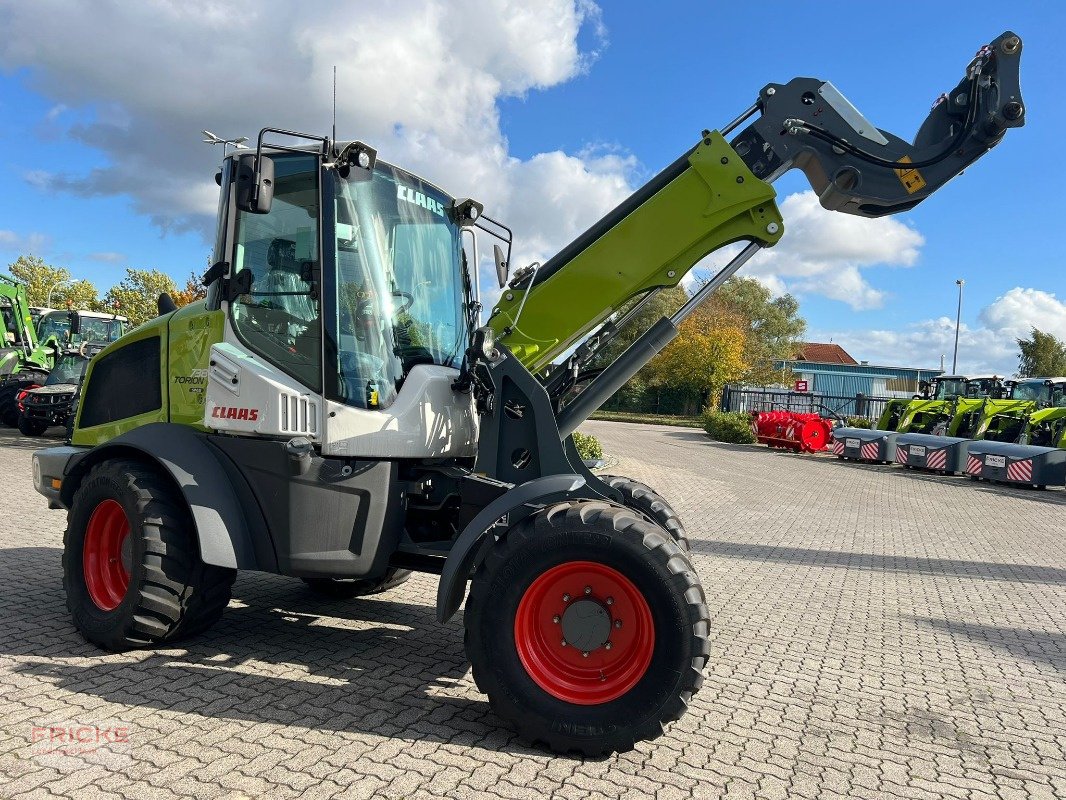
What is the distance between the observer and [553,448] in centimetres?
427

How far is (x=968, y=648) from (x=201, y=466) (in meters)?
5.44

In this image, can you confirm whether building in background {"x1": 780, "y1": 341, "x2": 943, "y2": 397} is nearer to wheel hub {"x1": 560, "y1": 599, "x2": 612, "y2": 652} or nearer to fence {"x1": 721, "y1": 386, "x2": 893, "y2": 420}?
fence {"x1": 721, "y1": 386, "x2": 893, "y2": 420}

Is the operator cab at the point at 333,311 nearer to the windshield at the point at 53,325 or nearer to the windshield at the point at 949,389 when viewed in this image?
the windshield at the point at 53,325

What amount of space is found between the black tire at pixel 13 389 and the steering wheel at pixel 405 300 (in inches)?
691

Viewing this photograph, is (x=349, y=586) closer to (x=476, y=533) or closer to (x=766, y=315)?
(x=476, y=533)

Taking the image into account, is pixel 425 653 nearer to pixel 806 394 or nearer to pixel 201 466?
pixel 201 466

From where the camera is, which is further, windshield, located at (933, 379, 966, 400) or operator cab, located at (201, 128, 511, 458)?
windshield, located at (933, 379, 966, 400)

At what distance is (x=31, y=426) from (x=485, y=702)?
17056 mm

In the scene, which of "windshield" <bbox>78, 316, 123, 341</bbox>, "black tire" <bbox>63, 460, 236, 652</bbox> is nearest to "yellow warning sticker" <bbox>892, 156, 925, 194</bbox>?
"black tire" <bbox>63, 460, 236, 652</bbox>

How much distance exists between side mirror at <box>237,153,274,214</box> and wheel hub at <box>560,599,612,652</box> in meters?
2.52

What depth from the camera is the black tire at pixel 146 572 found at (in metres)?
4.46

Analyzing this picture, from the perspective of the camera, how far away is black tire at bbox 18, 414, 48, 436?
1712cm

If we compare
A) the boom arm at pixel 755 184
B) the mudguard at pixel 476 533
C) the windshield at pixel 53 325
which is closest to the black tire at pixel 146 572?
the mudguard at pixel 476 533

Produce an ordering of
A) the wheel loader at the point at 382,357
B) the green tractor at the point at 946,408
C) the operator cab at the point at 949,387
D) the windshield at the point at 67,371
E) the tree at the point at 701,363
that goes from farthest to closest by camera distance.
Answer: the tree at the point at 701,363
the operator cab at the point at 949,387
the green tractor at the point at 946,408
the windshield at the point at 67,371
the wheel loader at the point at 382,357
